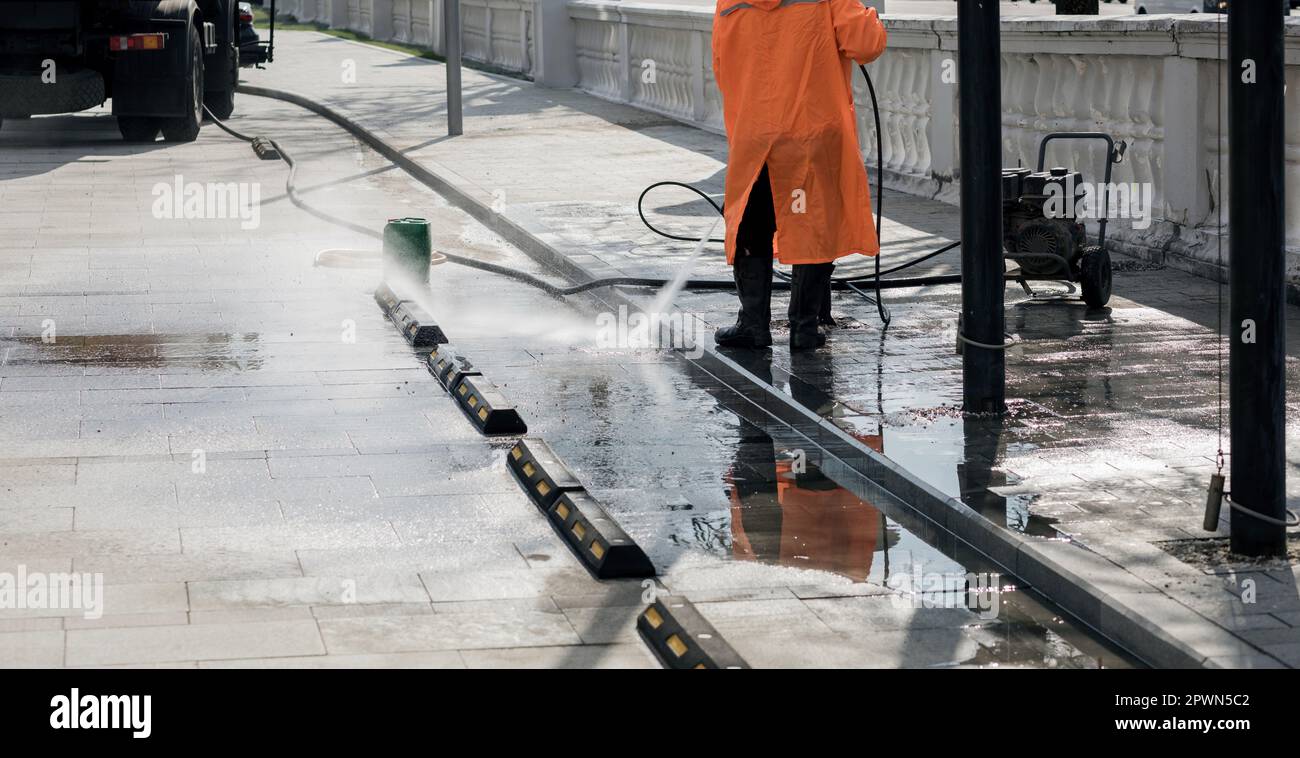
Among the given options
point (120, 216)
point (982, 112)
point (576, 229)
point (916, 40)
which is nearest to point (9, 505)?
point (982, 112)

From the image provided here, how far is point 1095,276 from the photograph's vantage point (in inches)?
366

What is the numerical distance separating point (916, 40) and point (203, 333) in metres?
6.70

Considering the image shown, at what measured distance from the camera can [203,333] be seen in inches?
369

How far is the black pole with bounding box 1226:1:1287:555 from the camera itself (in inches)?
208

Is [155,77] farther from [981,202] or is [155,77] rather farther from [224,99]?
[981,202]

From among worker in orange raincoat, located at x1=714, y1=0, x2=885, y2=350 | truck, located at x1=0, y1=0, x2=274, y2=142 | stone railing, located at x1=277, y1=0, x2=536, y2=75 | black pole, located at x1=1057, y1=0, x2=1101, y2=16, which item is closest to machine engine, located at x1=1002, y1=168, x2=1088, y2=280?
worker in orange raincoat, located at x1=714, y1=0, x2=885, y2=350

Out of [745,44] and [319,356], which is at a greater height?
[745,44]

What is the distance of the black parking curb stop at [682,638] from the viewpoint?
183 inches

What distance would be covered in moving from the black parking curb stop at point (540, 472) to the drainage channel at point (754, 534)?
0.45 ft

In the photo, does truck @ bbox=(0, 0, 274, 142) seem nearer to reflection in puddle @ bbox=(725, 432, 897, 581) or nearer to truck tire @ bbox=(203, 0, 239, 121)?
truck tire @ bbox=(203, 0, 239, 121)

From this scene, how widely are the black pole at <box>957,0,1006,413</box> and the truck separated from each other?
12213mm

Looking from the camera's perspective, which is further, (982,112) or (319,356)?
(319,356)

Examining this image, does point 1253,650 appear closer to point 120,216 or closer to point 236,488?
point 236,488
